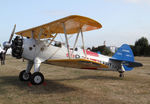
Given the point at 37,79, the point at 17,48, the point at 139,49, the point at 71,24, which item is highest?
the point at 139,49

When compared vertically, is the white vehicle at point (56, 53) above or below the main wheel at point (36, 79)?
above

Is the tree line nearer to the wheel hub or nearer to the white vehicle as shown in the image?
the white vehicle

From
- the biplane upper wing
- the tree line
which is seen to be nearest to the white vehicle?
the biplane upper wing

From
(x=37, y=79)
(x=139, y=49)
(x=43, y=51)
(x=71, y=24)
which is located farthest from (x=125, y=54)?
(x=139, y=49)

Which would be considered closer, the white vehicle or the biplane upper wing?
the biplane upper wing

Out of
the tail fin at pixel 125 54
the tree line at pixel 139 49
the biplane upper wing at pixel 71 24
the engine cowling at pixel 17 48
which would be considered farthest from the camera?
the tree line at pixel 139 49

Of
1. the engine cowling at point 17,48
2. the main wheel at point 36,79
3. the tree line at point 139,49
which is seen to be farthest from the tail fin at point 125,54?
the tree line at point 139,49

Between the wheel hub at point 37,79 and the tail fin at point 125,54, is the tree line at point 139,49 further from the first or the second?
the wheel hub at point 37,79

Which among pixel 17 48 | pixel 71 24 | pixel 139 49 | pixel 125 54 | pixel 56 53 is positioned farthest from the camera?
pixel 139 49

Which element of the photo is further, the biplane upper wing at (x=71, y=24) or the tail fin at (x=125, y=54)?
the tail fin at (x=125, y=54)

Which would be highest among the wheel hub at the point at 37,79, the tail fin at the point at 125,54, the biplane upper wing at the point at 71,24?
the biplane upper wing at the point at 71,24

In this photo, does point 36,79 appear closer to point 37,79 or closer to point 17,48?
point 37,79

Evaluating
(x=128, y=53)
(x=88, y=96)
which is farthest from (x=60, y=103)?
(x=128, y=53)

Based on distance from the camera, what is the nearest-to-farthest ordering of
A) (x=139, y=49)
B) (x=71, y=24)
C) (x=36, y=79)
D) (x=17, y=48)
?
(x=36, y=79), (x=17, y=48), (x=71, y=24), (x=139, y=49)
